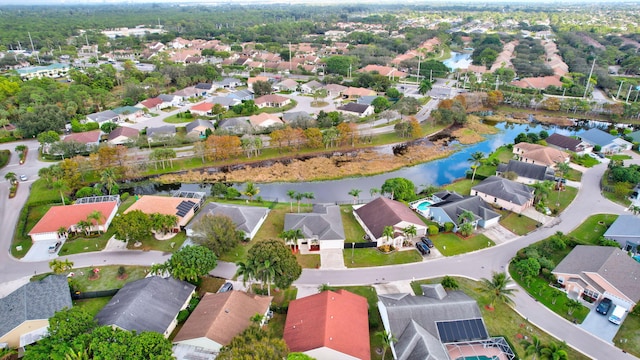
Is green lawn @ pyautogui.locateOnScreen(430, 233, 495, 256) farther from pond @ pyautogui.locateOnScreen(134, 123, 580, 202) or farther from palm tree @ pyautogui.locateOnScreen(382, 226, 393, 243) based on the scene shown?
pond @ pyautogui.locateOnScreen(134, 123, 580, 202)

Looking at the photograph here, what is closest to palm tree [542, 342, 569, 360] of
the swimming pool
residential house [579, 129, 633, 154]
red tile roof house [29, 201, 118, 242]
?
the swimming pool

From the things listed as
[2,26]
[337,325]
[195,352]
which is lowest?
[195,352]

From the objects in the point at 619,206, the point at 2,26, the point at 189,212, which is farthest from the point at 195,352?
the point at 2,26

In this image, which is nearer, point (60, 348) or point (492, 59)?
point (60, 348)

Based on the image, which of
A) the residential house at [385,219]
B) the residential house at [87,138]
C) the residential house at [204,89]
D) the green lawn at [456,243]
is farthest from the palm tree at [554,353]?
the residential house at [204,89]

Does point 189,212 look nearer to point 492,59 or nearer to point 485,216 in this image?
point 485,216
